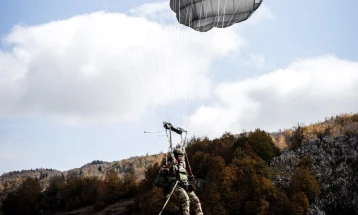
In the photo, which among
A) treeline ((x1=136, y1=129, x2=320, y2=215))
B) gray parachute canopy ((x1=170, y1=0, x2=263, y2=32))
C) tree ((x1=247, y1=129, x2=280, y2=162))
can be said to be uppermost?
gray parachute canopy ((x1=170, y1=0, x2=263, y2=32))

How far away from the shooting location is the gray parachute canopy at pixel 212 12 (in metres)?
22.9

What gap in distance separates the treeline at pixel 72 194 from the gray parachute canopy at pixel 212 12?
2007 inches

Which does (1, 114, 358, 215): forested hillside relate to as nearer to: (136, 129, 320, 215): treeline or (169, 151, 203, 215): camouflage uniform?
(136, 129, 320, 215): treeline

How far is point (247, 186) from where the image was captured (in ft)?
144

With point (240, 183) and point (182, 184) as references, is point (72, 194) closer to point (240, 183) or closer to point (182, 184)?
point (240, 183)

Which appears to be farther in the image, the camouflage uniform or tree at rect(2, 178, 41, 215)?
tree at rect(2, 178, 41, 215)

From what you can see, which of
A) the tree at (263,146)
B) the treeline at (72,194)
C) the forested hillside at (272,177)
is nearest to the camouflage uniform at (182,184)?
the forested hillside at (272,177)

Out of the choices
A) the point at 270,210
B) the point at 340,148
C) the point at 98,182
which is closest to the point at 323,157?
the point at 340,148

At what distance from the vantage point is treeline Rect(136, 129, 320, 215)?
41469 millimetres

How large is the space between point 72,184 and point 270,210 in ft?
180

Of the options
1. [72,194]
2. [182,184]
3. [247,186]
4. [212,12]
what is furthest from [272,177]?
[72,194]

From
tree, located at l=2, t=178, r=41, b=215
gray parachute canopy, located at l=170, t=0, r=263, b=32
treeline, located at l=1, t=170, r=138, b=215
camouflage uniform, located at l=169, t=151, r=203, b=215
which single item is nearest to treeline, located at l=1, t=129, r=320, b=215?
treeline, located at l=1, t=170, r=138, b=215

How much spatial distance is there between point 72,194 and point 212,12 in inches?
2757

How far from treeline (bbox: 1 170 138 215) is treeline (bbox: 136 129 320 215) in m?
20.4
